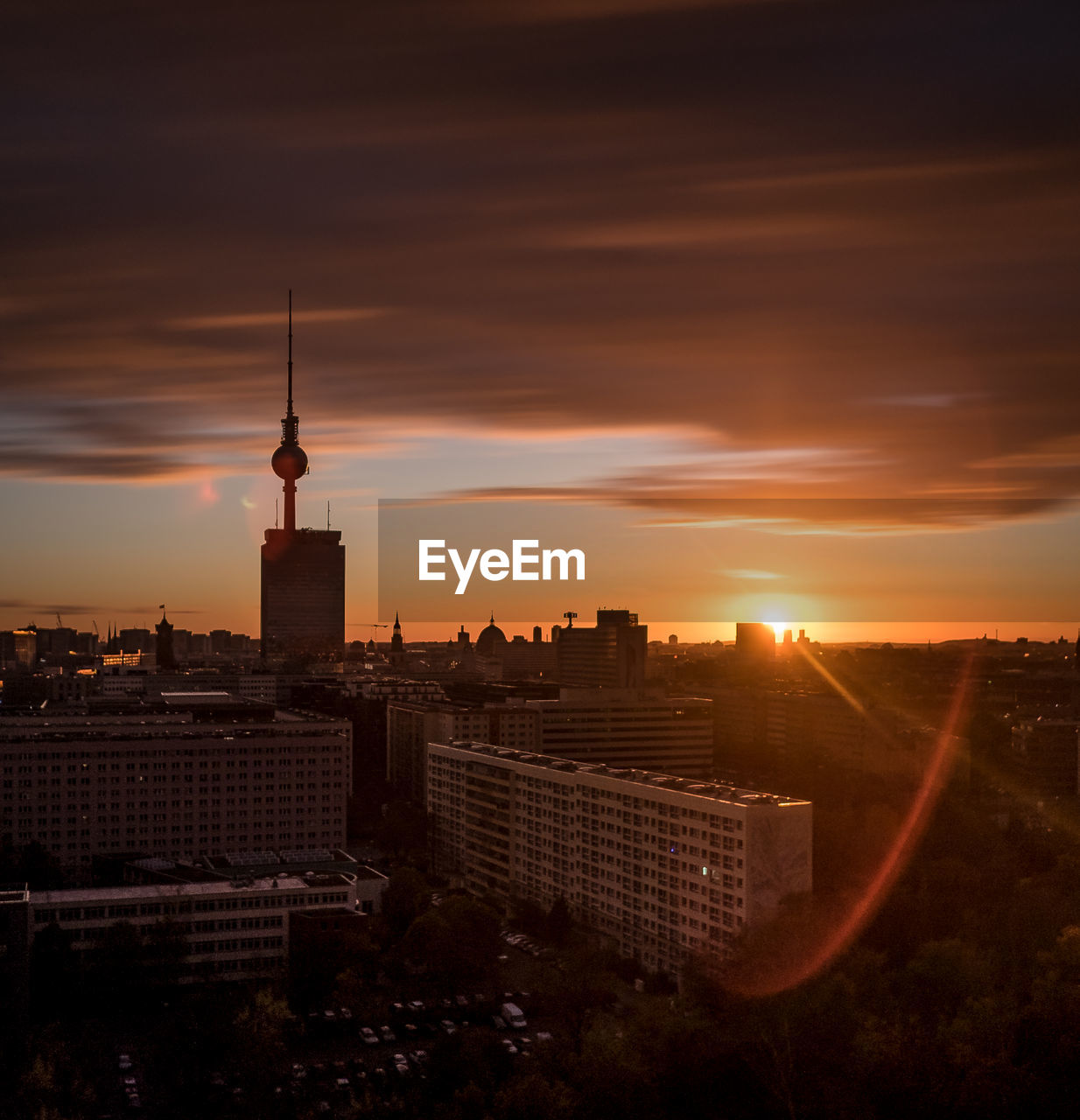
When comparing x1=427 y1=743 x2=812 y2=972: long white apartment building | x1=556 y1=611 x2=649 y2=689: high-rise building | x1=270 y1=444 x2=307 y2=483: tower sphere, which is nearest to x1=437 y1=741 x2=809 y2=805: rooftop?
x1=427 y1=743 x2=812 y2=972: long white apartment building

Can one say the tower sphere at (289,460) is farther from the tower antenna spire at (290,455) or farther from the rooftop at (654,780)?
the rooftop at (654,780)

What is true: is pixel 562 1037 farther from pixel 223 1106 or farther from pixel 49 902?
pixel 49 902

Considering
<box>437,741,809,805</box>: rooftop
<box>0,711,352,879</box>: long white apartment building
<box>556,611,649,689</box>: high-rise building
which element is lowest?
<box>0,711,352,879</box>: long white apartment building

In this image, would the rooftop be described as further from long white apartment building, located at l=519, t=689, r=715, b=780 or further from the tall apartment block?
long white apartment building, located at l=519, t=689, r=715, b=780

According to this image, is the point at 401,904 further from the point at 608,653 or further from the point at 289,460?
the point at 289,460

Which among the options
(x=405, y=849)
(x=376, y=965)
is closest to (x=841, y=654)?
(x=405, y=849)

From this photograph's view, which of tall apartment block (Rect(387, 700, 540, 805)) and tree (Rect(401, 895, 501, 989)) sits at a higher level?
tall apartment block (Rect(387, 700, 540, 805))
